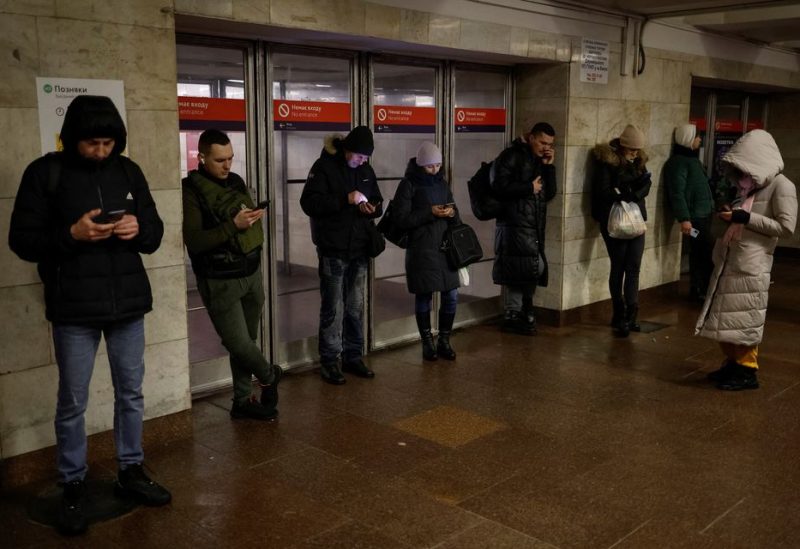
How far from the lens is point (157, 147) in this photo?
4.51 metres

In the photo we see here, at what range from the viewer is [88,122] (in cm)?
352

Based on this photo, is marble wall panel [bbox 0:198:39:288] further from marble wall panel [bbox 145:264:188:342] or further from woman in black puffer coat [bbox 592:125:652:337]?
woman in black puffer coat [bbox 592:125:652:337]

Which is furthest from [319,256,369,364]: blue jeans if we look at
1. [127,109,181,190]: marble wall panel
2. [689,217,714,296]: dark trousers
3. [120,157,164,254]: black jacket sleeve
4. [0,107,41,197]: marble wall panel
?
[689,217,714,296]: dark trousers

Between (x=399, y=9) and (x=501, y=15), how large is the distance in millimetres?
1238

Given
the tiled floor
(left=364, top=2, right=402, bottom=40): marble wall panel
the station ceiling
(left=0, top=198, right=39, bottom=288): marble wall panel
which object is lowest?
A: the tiled floor

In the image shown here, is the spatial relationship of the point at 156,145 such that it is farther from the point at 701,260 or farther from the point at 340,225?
the point at 701,260

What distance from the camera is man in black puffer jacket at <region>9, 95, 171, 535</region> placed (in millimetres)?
3525

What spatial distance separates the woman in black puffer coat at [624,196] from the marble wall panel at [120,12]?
4348 millimetres

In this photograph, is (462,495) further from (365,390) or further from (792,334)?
(792,334)

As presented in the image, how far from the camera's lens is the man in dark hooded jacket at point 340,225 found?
568 cm

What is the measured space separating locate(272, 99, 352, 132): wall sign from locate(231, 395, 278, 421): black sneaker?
1996 mm

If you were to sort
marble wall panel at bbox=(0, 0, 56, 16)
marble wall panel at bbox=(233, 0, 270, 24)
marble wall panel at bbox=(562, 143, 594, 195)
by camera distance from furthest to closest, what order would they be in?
1. marble wall panel at bbox=(562, 143, 594, 195)
2. marble wall panel at bbox=(233, 0, 270, 24)
3. marble wall panel at bbox=(0, 0, 56, 16)

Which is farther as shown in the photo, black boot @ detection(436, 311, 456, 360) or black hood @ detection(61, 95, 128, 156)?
black boot @ detection(436, 311, 456, 360)

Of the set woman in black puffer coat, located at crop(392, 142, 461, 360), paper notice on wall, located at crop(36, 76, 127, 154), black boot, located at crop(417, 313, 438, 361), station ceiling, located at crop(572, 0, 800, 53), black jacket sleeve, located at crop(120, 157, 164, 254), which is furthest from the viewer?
station ceiling, located at crop(572, 0, 800, 53)
